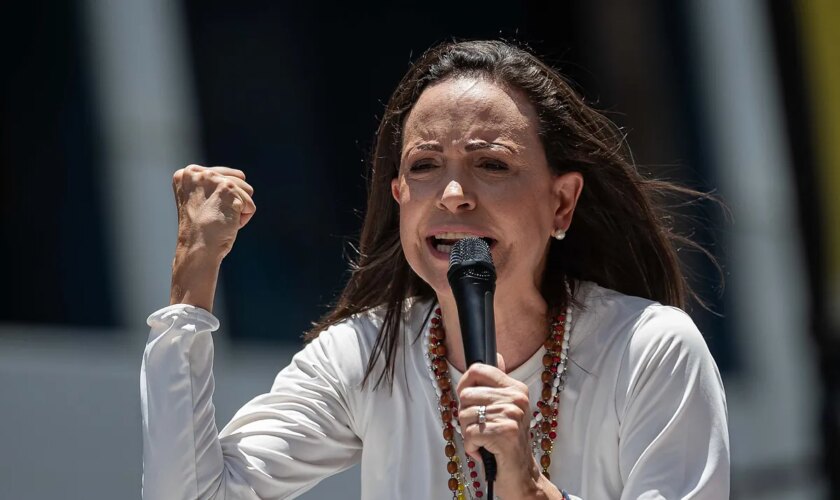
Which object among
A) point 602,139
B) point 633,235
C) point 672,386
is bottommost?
point 672,386

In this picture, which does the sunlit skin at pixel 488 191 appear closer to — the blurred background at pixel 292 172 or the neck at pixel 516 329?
the neck at pixel 516 329

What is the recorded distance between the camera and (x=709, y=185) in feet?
21.6

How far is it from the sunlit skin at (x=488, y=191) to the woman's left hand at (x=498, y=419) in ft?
1.53

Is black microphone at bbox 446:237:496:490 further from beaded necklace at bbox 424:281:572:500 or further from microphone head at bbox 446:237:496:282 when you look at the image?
beaded necklace at bbox 424:281:572:500

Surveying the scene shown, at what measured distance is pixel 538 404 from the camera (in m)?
2.86

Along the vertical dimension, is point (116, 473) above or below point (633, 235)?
below

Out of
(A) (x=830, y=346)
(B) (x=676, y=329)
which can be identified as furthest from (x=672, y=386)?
(A) (x=830, y=346)

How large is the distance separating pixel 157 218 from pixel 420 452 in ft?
10.5

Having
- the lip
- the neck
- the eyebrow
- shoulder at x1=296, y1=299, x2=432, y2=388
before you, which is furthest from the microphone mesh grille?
shoulder at x1=296, y1=299, x2=432, y2=388

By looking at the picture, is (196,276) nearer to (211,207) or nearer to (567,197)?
(211,207)

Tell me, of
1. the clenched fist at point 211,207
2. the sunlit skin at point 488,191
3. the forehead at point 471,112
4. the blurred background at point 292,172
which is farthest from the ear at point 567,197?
the blurred background at point 292,172

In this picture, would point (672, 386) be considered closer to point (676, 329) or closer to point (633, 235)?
point (676, 329)

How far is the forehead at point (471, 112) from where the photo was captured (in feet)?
9.10

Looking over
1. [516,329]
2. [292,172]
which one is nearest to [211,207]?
[516,329]
